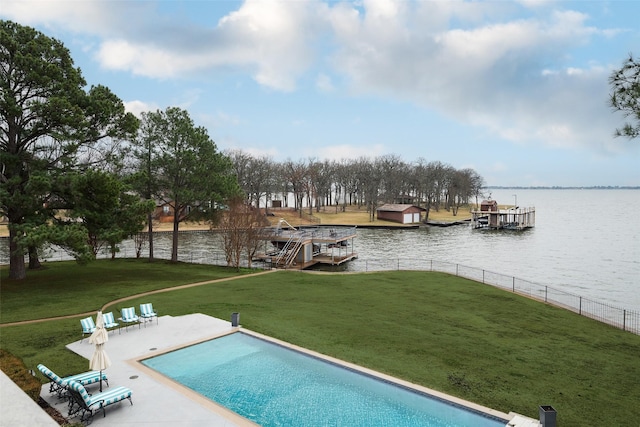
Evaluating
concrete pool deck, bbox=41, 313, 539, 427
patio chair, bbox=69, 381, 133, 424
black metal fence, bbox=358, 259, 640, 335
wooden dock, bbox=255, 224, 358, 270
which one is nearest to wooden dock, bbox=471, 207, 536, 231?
black metal fence, bbox=358, 259, 640, 335

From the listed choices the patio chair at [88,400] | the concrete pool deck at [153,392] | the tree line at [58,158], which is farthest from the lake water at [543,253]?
the patio chair at [88,400]

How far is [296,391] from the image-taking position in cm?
1091

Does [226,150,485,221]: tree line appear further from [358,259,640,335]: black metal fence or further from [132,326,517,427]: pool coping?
[132,326,517,427]: pool coping

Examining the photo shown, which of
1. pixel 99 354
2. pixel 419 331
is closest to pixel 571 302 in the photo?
pixel 419 331

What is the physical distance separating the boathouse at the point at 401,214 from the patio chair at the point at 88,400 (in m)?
79.6

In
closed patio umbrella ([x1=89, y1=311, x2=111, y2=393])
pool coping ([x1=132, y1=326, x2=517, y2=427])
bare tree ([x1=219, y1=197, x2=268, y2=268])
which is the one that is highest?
bare tree ([x1=219, y1=197, x2=268, y2=268])

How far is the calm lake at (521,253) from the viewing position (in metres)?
34.1

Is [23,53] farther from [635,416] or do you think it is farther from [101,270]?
[635,416]

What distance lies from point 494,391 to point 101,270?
28.4 metres

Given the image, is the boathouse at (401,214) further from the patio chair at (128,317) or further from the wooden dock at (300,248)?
the patio chair at (128,317)

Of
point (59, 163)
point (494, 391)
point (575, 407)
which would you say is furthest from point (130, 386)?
point (59, 163)

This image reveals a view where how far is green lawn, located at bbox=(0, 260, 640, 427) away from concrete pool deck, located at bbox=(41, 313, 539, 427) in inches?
47.1

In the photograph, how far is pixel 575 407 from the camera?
35.7 feet

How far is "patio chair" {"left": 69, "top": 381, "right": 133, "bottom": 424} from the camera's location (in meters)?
9.05
